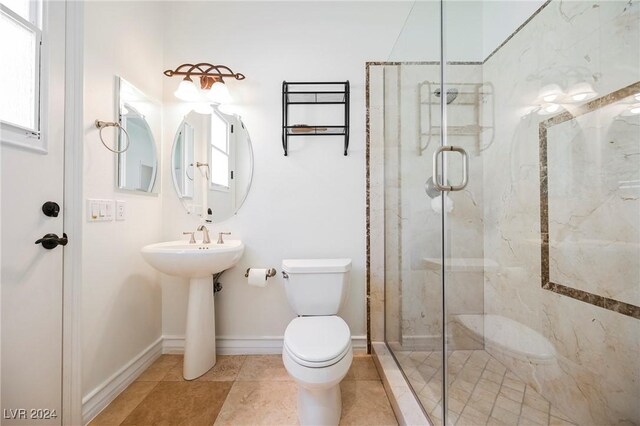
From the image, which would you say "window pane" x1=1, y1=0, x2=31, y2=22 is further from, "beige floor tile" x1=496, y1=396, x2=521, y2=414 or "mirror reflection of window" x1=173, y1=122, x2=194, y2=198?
"beige floor tile" x1=496, y1=396, x2=521, y2=414

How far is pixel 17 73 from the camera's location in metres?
0.96

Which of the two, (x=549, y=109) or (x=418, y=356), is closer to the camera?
(x=549, y=109)

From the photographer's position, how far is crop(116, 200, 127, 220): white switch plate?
Answer: 1392mm

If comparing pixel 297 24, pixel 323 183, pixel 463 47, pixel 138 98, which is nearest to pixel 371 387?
pixel 323 183

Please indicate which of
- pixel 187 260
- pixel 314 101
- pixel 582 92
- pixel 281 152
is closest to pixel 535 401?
pixel 582 92

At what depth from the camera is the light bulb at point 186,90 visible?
1.68 metres

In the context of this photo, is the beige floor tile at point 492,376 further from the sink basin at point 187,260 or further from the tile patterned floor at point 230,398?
the sink basin at point 187,260

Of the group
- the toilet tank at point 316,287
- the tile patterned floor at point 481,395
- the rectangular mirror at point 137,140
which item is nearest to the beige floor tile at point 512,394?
the tile patterned floor at point 481,395

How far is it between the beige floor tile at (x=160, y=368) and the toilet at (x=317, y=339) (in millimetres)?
921

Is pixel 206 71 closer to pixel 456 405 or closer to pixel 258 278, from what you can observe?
pixel 258 278

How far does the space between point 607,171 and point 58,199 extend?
220cm

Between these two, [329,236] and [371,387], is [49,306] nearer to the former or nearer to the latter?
[329,236]

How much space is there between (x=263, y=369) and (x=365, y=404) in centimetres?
66

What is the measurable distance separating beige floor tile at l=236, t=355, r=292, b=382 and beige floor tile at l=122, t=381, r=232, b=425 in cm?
13
